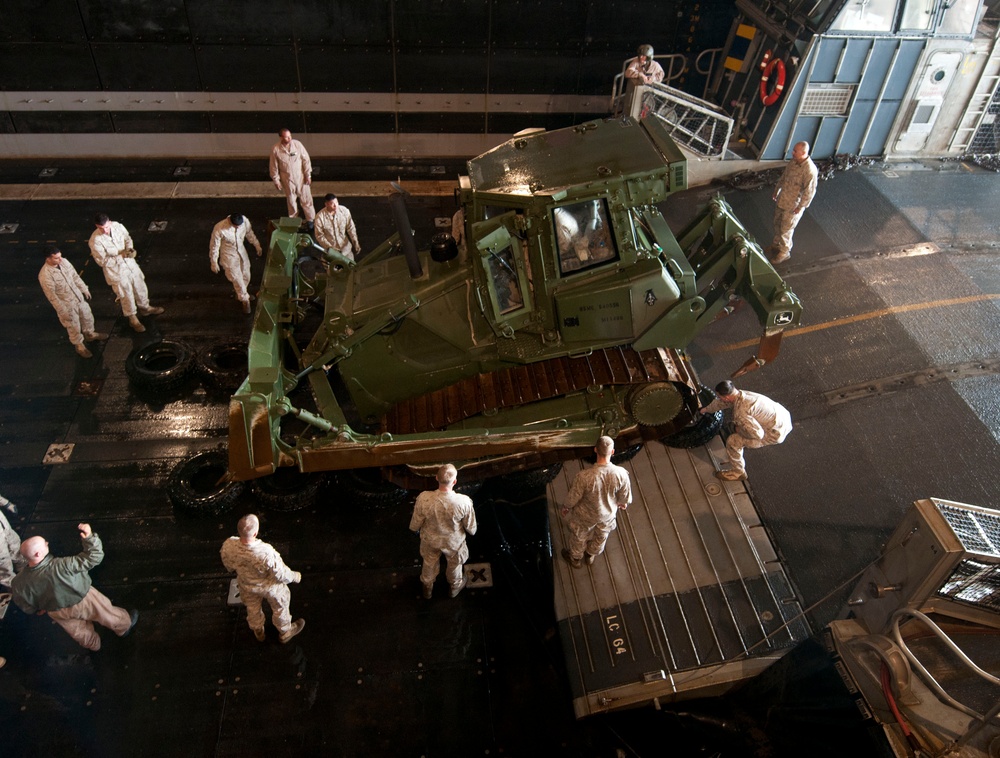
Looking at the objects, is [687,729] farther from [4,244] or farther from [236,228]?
[4,244]

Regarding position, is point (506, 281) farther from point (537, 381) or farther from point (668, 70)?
point (668, 70)

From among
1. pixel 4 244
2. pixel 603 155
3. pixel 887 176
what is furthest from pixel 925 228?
pixel 4 244

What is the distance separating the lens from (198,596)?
7.52 meters

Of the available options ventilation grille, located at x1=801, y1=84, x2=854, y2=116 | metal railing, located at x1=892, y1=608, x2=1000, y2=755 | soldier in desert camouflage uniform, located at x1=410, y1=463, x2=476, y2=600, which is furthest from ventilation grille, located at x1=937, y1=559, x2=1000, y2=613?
ventilation grille, located at x1=801, y1=84, x2=854, y2=116

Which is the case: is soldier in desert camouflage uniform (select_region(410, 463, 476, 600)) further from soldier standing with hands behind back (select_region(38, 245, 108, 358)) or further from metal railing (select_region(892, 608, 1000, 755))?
soldier standing with hands behind back (select_region(38, 245, 108, 358))

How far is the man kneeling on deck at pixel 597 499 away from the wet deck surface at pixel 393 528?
726 millimetres

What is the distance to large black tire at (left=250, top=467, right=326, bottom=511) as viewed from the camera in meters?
8.14

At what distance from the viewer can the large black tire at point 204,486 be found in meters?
8.02

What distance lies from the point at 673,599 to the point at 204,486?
5103 mm

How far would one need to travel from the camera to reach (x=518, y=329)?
7.59 m

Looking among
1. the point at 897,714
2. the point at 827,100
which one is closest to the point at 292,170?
the point at 827,100

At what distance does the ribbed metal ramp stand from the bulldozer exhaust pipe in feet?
8.89

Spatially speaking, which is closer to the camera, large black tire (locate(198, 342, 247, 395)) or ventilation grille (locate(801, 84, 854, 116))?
large black tire (locate(198, 342, 247, 395))

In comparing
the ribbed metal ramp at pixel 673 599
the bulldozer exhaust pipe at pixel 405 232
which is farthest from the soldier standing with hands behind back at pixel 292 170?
the ribbed metal ramp at pixel 673 599
